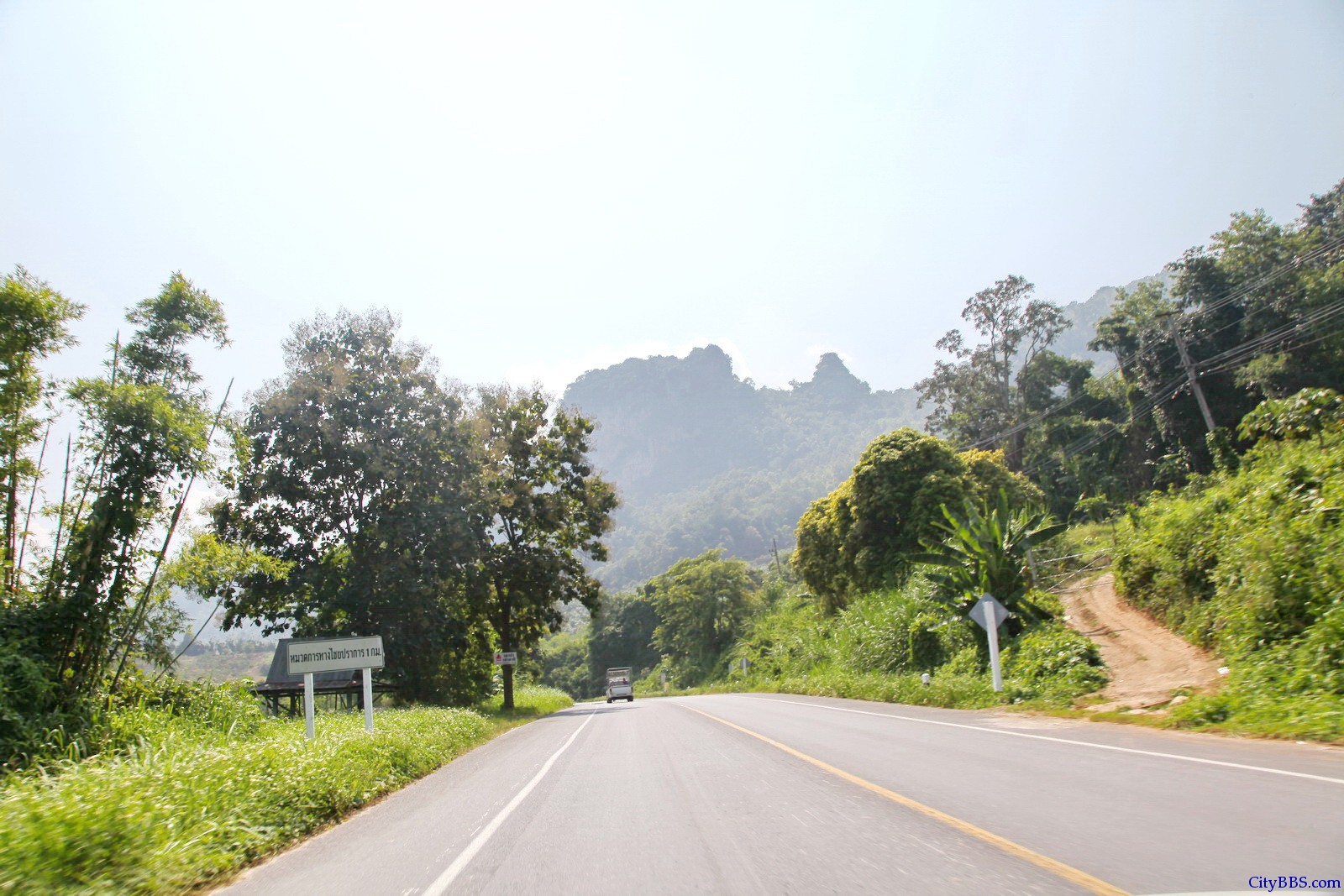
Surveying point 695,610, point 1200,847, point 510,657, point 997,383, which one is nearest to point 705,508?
point 695,610

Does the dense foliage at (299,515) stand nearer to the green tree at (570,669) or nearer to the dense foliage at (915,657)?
the dense foliage at (915,657)

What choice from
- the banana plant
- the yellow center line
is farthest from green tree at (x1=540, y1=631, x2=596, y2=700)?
the yellow center line

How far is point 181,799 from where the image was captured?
246 inches

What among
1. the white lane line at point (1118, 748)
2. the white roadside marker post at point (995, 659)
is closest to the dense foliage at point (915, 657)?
the white roadside marker post at point (995, 659)

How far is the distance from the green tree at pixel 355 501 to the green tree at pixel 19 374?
38.6ft

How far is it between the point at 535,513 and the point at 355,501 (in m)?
8.66

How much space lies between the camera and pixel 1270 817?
522 centimetres

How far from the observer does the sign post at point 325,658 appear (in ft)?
34.9

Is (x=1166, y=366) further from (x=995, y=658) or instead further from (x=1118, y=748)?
(x=1118, y=748)

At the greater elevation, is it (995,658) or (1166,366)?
(1166,366)

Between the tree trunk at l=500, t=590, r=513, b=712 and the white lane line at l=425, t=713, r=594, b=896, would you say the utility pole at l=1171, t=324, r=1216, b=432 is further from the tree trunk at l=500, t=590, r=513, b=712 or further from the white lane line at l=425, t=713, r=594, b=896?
the white lane line at l=425, t=713, r=594, b=896

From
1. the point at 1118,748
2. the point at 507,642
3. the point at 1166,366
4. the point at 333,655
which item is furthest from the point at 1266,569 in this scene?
the point at 1166,366

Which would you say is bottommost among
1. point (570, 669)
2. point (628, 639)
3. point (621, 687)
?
point (570, 669)

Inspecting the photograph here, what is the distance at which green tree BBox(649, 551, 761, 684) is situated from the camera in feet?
197
